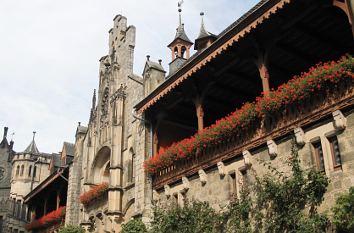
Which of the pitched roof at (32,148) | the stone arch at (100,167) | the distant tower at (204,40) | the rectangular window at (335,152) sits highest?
the pitched roof at (32,148)

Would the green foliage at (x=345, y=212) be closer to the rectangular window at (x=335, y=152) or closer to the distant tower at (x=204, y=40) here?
the rectangular window at (x=335, y=152)

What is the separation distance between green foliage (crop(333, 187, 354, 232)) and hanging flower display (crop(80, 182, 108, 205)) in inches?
626

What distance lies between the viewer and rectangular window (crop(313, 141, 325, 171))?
13133 mm

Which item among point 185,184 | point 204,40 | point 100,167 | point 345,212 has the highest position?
point 204,40

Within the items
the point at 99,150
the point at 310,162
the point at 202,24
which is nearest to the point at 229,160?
the point at 310,162

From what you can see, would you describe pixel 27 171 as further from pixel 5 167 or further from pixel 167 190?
pixel 167 190

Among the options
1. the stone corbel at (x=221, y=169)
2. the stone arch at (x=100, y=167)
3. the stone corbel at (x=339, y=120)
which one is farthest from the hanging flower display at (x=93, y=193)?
the stone corbel at (x=339, y=120)

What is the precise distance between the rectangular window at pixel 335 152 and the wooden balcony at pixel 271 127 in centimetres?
67

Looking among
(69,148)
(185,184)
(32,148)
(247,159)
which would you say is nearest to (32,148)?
(32,148)

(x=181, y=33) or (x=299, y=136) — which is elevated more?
(x=181, y=33)

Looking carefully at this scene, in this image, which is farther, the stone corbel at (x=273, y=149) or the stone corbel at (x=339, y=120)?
the stone corbel at (x=273, y=149)

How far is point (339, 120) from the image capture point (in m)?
12.5

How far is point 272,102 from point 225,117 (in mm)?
2638

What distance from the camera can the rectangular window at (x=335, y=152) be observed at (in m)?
12.6
